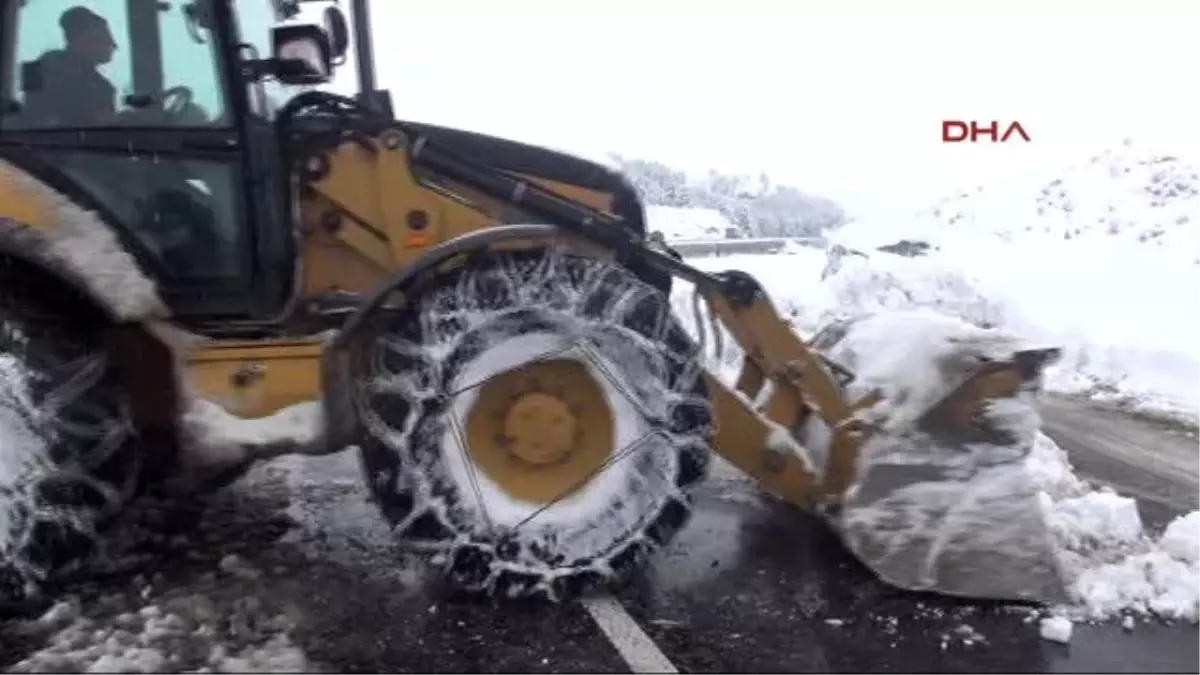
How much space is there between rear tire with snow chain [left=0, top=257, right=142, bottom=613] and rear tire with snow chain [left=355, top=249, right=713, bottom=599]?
3.29ft

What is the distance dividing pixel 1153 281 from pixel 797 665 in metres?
11.8

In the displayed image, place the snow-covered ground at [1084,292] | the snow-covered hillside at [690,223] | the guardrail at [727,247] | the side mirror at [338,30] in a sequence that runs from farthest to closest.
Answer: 1. the snow-covered hillside at [690,223]
2. the guardrail at [727,247]
3. the side mirror at [338,30]
4. the snow-covered ground at [1084,292]

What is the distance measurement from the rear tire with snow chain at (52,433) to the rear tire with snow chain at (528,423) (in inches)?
39.5

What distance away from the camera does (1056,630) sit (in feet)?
13.7

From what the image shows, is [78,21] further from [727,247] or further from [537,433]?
[727,247]

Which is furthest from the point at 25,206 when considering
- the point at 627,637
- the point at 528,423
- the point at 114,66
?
the point at 627,637

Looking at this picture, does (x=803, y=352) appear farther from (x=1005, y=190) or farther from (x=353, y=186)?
(x=1005, y=190)

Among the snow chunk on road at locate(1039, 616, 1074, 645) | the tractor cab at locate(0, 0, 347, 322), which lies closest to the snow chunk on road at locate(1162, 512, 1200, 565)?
the snow chunk on road at locate(1039, 616, 1074, 645)

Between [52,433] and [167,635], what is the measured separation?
2.90 feet

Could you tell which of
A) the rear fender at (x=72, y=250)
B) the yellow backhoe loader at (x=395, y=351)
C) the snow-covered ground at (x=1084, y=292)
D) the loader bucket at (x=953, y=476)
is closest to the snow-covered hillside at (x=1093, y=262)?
the snow-covered ground at (x=1084, y=292)

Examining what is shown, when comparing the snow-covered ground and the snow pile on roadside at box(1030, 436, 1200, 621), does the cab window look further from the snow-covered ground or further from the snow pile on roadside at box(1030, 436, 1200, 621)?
the snow pile on roadside at box(1030, 436, 1200, 621)

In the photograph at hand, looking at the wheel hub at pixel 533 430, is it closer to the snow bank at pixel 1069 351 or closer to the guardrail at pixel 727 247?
the snow bank at pixel 1069 351

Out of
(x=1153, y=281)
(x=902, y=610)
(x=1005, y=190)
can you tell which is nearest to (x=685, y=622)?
(x=902, y=610)

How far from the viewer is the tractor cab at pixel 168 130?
4871 mm
